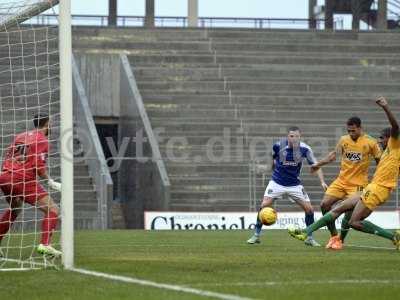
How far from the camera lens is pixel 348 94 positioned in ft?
121

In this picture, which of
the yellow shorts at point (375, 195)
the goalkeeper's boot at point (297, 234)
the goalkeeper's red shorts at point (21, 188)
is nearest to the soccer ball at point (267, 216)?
the goalkeeper's boot at point (297, 234)

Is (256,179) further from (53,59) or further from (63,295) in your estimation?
(63,295)

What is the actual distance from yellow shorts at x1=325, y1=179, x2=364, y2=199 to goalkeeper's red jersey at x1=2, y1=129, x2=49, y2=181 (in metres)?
5.28

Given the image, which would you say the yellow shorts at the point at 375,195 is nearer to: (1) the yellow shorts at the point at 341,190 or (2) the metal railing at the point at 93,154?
(1) the yellow shorts at the point at 341,190

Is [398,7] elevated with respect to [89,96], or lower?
elevated

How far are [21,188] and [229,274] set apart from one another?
3.68 meters

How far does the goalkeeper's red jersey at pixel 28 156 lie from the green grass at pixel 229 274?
120cm

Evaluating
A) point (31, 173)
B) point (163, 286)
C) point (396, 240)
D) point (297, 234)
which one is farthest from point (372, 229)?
point (163, 286)

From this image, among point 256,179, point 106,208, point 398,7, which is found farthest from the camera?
point 398,7

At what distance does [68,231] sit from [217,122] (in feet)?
76.0

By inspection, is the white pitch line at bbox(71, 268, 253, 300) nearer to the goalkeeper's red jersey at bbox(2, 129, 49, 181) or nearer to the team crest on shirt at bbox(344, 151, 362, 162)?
the goalkeeper's red jersey at bbox(2, 129, 49, 181)

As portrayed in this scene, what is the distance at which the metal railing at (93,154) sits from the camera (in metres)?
29.6

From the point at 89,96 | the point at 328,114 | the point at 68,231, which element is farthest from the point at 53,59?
the point at 68,231

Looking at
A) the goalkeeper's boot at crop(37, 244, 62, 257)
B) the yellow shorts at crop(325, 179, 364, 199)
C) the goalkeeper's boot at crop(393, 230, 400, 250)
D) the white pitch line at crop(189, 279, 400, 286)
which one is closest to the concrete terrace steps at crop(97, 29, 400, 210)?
the yellow shorts at crop(325, 179, 364, 199)
